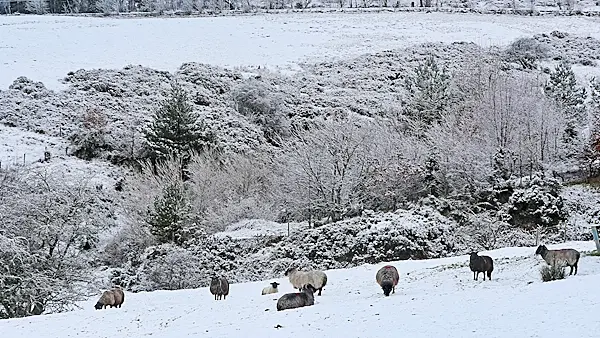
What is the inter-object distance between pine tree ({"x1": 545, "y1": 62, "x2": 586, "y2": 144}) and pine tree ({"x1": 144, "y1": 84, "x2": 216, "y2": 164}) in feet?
76.0

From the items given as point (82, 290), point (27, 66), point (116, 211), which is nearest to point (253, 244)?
point (82, 290)

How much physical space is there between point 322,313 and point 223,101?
44.5 m

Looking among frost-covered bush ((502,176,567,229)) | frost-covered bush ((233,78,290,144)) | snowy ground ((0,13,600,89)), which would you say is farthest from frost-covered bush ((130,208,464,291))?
snowy ground ((0,13,600,89))

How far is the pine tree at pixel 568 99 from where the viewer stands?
131 feet

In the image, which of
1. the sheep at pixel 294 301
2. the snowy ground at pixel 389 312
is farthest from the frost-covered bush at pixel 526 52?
the sheep at pixel 294 301

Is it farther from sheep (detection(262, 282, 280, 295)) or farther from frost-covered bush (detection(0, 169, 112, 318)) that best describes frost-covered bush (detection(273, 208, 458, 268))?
sheep (detection(262, 282, 280, 295))

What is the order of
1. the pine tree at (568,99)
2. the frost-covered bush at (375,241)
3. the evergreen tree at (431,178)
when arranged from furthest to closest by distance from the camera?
the pine tree at (568,99), the evergreen tree at (431,178), the frost-covered bush at (375,241)

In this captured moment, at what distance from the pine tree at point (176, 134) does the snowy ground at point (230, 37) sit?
1880 cm

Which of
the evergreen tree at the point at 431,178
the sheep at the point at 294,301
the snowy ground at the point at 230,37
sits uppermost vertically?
the snowy ground at the point at 230,37

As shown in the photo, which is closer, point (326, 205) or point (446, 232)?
point (446, 232)

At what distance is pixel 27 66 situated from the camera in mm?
58656

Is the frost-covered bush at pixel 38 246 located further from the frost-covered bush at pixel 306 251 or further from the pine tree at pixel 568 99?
the pine tree at pixel 568 99

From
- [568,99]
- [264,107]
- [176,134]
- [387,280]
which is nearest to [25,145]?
[176,134]

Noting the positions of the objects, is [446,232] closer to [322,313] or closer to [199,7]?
[322,313]
